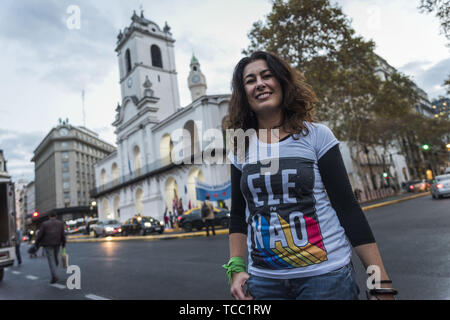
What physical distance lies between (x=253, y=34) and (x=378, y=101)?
37.4 feet

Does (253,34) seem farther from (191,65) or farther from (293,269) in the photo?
(191,65)

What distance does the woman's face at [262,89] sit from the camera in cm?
163

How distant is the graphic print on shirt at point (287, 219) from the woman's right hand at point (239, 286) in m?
0.11

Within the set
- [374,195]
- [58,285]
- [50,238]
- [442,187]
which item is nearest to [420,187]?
[374,195]

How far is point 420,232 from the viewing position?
7766 millimetres

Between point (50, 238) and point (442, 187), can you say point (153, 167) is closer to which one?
point (442, 187)

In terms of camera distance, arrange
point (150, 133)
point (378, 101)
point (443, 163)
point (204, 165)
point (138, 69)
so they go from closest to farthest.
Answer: point (378, 101) → point (204, 165) → point (150, 133) → point (138, 69) → point (443, 163)

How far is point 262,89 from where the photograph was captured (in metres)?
1.65

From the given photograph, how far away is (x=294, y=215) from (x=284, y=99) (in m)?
0.64

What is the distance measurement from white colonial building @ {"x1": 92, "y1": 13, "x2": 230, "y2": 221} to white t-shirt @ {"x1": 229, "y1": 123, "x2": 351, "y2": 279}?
25863 millimetres

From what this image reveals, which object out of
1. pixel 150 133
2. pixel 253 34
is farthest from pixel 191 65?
pixel 253 34

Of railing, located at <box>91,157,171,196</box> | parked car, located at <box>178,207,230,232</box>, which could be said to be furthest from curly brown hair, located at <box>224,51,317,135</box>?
railing, located at <box>91,157,171,196</box>

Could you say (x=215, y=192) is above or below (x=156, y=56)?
below
